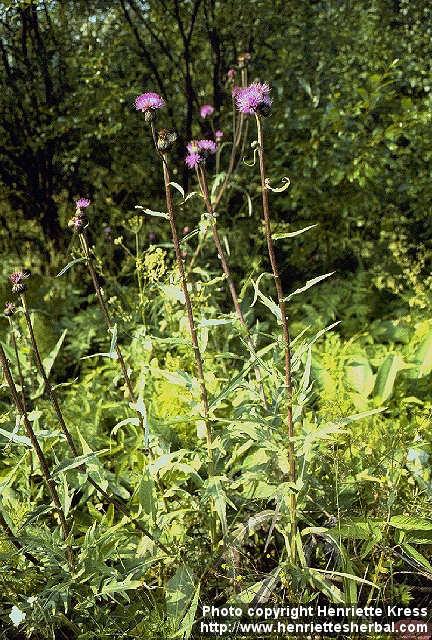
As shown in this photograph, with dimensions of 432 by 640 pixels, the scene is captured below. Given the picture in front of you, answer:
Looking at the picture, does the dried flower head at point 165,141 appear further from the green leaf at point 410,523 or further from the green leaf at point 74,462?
the green leaf at point 410,523

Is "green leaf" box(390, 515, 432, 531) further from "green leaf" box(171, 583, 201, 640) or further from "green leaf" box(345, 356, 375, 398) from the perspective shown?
"green leaf" box(345, 356, 375, 398)

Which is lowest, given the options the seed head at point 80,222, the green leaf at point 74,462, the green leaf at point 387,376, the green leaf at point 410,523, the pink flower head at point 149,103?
the green leaf at point 410,523

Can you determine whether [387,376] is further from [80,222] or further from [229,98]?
[229,98]

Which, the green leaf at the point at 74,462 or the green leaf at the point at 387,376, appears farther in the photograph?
the green leaf at the point at 387,376

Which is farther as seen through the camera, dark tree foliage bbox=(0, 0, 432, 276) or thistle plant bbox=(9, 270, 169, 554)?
dark tree foliage bbox=(0, 0, 432, 276)

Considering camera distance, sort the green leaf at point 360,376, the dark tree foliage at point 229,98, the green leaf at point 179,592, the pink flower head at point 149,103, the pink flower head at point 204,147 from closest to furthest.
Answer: the pink flower head at point 149,103 → the green leaf at point 179,592 → the pink flower head at point 204,147 → the green leaf at point 360,376 → the dark tree foliage at point 229,98

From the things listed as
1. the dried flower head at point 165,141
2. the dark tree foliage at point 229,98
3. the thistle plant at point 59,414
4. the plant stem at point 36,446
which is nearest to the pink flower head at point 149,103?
the dried flower head at point 165,141

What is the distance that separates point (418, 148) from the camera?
3.99 m

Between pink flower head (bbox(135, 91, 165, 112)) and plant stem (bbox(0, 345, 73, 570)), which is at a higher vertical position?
pink flower head (bbox(135, 91, 165, 112))

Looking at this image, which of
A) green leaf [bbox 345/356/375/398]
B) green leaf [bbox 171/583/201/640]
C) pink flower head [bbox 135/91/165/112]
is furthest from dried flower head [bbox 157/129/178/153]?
green leaf [bbox 345/356/375/398]

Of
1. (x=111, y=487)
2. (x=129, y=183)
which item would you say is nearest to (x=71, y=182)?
(x=129, y=183)

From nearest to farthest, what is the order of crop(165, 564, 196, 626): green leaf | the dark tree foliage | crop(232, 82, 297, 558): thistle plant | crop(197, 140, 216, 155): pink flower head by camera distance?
crop(232, 82, 297, 558): thistle plant < crop(165, 564, 196, 626): green leaf < crop(197, 140, 216, 155): pink flower head < the dark tree foliage

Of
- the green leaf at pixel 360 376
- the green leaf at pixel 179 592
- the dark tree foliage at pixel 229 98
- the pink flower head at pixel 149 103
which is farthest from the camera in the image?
the dark tree foliage at pixel 229 98

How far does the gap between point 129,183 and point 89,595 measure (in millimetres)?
3131
